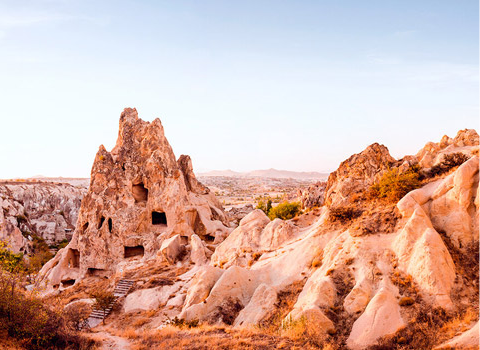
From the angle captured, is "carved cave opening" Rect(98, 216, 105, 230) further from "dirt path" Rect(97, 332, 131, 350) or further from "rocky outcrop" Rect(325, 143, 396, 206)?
"rocky outcrop" Rect(325, 143, 396, 206)

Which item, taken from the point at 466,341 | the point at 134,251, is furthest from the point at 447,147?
the point at 134,251

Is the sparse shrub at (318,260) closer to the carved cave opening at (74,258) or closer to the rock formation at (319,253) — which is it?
the rock formation at (319,253)

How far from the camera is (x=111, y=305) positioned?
67.3 feet

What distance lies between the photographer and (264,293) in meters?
15.7

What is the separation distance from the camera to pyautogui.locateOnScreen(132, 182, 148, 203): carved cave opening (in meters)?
31.4

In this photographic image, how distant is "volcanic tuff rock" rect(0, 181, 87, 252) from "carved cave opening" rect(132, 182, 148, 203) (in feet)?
83.9

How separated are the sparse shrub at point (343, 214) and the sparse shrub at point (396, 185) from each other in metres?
1.30

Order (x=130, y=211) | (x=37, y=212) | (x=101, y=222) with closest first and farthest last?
1. (x=130, y=211)
2. (x=101, y=222)
3. (x=37, y=212)

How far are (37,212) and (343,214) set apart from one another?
57.0 m

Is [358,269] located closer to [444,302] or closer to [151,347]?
[444,302]

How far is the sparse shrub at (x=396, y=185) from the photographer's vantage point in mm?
16969

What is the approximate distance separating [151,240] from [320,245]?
50.0 ft

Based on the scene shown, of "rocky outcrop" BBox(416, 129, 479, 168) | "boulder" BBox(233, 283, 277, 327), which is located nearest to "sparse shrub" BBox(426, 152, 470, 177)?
"rocky outcrop" BBox(416, 129, 479, 168)

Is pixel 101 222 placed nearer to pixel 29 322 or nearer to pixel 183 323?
pixel 183 323
